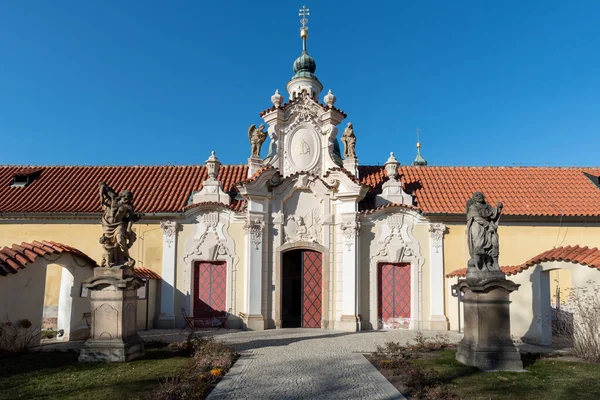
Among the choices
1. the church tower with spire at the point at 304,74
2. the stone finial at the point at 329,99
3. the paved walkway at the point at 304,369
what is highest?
the church tower with spire at the point at 304,74

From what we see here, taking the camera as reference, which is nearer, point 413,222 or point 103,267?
point 103,267

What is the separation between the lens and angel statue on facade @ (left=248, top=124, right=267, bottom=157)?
53.8ft

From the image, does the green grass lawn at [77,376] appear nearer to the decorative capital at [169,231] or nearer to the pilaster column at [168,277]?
the pilaster column at [168,277]

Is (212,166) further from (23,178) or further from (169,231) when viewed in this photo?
(23,178)

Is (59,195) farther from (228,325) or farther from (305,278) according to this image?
(305,278)

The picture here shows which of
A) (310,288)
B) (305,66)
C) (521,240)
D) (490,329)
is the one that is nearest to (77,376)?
(490,329)

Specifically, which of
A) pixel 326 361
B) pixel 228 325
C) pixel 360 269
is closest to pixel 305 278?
pixel 360 269

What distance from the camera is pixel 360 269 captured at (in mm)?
15945

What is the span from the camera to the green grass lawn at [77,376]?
6.56m

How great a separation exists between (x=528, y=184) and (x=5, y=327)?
1750 cm

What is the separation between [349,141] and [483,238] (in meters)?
8.34

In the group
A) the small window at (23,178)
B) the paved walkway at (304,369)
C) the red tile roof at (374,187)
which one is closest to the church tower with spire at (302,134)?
the red tile roof at (374,187)

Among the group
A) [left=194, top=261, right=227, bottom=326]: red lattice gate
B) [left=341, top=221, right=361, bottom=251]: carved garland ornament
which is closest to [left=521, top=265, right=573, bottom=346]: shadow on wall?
[left=341, top=221, right=361, bottom=251]: carved garland ornament

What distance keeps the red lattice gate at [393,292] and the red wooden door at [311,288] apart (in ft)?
6.82
